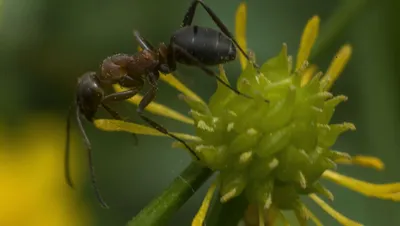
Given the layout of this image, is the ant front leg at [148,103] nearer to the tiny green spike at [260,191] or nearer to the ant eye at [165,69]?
the ant eye at [165,69]

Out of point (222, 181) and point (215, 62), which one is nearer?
point (222, 181)

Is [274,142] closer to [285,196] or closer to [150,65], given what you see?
[285,196]

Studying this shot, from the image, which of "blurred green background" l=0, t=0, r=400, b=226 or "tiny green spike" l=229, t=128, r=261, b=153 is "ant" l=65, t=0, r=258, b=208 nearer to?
"tiny green spike" l=229, t=128, r=261, b=153

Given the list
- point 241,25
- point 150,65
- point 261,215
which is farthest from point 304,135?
point 150,65

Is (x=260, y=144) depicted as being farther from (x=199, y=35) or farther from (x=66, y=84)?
(x=66, y=84)

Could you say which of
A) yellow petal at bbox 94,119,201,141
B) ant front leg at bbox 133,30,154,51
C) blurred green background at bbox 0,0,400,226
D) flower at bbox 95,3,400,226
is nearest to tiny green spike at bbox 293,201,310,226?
flower at bbox 95,3,400,226

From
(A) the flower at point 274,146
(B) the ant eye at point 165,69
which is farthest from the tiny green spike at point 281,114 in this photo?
(B) the ant eye at point 165,69

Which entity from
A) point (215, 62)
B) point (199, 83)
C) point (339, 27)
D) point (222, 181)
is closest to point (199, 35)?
point (215, 62)
